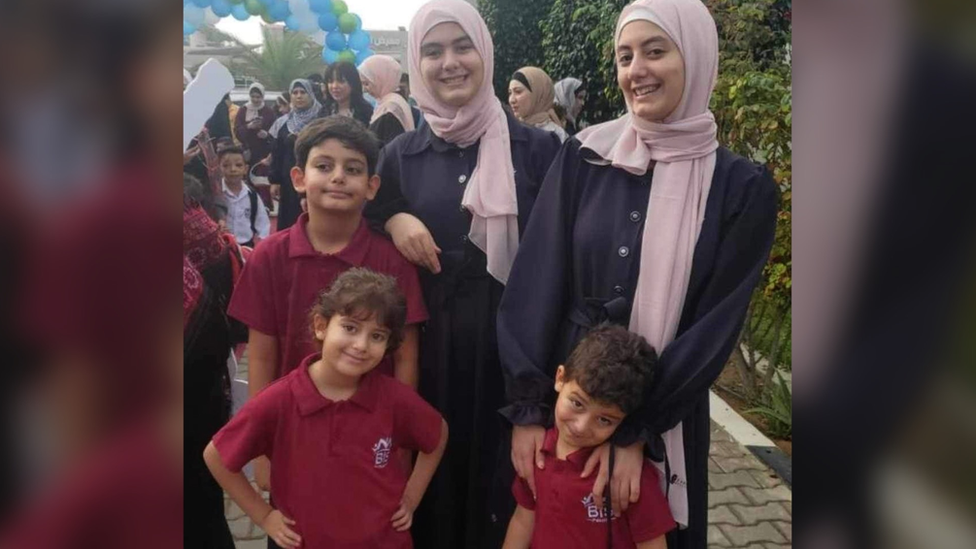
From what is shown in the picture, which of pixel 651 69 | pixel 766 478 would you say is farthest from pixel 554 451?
pixel 766 478

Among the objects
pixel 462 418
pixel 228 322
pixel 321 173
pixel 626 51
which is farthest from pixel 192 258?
pixel 626 51

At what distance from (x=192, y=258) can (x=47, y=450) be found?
66.1 inches

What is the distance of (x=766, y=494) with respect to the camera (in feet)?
12.5

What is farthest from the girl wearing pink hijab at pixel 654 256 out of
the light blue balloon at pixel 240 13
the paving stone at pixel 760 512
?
the light blue balloon at pixel 240 13

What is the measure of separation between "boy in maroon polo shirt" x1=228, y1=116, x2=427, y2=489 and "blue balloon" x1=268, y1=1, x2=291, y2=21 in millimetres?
4186

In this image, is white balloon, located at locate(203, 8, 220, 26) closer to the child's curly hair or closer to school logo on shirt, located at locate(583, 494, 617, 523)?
the child's curly hair

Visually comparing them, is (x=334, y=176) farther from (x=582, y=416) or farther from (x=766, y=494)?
(x=766, y=494)

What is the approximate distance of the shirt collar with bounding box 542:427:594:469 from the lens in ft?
5.94

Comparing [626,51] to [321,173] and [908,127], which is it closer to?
[321,173]

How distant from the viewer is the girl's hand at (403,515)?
1.90 meters

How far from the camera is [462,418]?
2297 mm

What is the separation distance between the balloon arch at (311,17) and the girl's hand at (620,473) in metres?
3.99

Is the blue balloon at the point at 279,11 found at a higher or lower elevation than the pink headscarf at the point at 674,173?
higher

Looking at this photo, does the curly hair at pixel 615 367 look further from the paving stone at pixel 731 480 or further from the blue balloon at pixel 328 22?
the blue balloon at pixel 328 22
